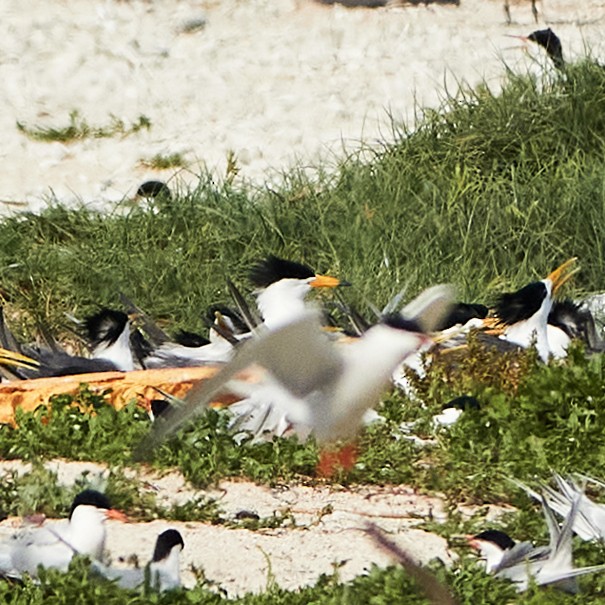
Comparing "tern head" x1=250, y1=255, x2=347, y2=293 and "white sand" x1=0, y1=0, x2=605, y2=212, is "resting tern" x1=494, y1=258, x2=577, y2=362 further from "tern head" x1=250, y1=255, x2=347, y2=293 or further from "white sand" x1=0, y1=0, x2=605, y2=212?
"white sand" x1=0, y1=0, x2=605, y2=212

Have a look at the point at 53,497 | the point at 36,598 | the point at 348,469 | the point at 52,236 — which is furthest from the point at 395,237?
the point at 36,598

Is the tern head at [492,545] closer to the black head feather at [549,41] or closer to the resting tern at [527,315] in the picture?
the resting tern at [527,315]

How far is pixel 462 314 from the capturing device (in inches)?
259

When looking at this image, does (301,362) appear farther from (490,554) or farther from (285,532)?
(490,554)

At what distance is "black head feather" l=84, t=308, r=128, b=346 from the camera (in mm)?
6508

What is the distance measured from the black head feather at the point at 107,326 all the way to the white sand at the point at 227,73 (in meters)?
1.92

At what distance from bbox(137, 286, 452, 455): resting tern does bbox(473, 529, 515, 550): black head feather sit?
804 millimetres

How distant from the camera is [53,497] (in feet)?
15.8

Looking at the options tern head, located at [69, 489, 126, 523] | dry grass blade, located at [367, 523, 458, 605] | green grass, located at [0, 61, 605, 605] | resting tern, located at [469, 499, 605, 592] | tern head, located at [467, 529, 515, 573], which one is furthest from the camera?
green grass, located at [0, 61, 605, 605]

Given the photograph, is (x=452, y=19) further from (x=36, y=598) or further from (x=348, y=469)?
(x=36, y=598)

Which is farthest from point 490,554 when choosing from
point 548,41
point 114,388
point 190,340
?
point 548,41

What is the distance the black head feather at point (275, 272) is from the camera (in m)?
6.31

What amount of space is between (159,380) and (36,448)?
0.66 meters

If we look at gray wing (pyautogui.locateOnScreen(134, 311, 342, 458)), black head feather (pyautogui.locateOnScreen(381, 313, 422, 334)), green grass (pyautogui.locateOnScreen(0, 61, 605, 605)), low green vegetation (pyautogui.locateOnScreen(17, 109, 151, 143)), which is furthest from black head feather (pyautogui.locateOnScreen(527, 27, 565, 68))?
gray wing (pyautogui.locateOnScreen(134, 311, 342, 458))
